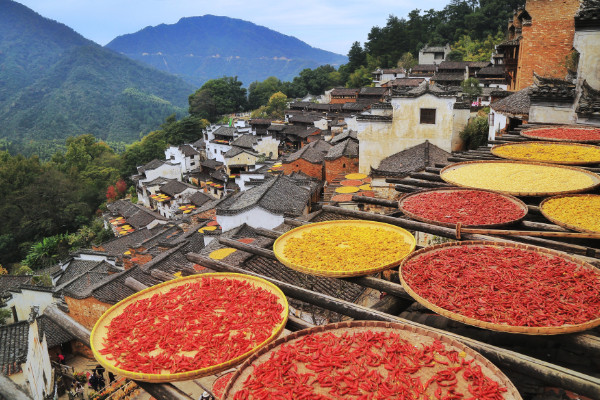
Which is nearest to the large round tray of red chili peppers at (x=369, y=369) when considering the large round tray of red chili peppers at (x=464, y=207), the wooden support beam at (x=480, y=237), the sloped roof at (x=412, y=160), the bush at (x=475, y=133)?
the wooden support beam at (x=480, y=237)

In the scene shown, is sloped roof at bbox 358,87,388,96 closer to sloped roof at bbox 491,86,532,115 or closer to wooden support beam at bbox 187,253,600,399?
sloped roof at bbox 491,86,532,115

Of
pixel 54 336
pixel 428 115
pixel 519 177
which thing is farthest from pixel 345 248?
pixel 54 336

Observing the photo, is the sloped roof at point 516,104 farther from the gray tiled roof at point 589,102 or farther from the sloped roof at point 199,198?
the sloped roof at point 199,198

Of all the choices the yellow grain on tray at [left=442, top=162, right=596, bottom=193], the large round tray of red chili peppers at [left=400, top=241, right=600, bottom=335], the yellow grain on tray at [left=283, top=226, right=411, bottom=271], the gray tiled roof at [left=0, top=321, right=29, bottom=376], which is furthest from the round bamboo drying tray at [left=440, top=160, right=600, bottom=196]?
the gray tiled roof at [left=0, top=321, right=29, bottom=376]

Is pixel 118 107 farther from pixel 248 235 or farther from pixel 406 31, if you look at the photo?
pixel 248 235

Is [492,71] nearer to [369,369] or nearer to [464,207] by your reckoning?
[464,207]

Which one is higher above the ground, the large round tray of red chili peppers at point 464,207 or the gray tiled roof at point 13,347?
the large round tray of red chili peppers at point 464,207
